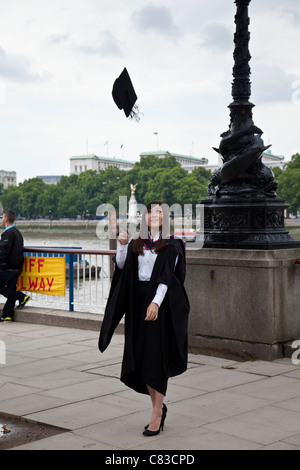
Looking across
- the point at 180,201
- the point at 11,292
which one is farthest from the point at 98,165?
the point at 11,292

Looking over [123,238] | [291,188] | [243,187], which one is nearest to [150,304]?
[123,238]

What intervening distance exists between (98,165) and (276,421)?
185 meters

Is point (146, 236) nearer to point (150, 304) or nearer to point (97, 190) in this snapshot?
point (150, 304)

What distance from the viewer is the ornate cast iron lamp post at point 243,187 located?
7.75m

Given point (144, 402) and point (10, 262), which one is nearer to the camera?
point (144, 402)

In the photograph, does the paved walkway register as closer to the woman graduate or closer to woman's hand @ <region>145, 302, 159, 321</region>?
the woman graduate

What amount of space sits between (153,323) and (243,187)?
129 inches

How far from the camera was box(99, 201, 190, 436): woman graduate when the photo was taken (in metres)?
4.98

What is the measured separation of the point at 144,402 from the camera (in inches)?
234

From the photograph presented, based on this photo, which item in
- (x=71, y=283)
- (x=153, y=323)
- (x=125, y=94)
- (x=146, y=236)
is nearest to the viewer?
(x=153, y=323)

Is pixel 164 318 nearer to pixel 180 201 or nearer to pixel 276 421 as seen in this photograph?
pixel 276 421

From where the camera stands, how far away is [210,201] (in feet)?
27.0

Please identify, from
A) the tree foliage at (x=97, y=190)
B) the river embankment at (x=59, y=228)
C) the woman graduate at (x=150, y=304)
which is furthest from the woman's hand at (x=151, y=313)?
the tree foliage at (x=97, y=190)

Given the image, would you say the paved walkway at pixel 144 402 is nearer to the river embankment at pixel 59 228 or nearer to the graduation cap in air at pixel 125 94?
the graduation cap in air at pixel 125 94
